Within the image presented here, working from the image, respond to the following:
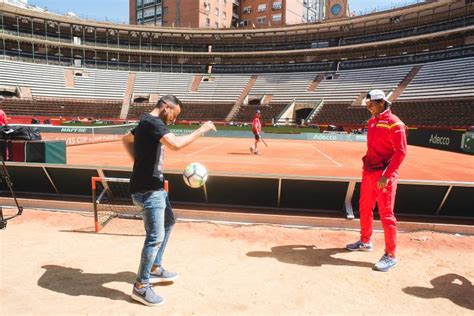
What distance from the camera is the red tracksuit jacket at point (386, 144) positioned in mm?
4902

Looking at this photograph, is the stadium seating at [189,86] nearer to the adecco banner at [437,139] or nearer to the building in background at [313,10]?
the adecco banner at [437,139]

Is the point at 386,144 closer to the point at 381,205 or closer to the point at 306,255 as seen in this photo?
the point at 381,205

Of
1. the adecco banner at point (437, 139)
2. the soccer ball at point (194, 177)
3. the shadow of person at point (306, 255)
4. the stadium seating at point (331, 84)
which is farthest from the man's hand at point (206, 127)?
the stadium seating at point (331, 84)

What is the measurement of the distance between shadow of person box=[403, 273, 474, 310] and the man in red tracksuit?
59 cm

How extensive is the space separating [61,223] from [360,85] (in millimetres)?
50078

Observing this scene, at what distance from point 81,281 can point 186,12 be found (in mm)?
82208

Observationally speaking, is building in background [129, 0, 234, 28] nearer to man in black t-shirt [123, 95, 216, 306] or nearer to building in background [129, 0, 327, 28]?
building in background [129, 0, 327, 28]

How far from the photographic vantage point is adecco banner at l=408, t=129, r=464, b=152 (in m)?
23.5

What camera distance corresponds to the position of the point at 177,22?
79.3 meters

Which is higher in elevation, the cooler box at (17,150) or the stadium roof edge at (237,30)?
the stadium roof edge at (237,30)

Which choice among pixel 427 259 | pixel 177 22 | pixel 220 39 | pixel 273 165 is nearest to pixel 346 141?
pixel 273 165

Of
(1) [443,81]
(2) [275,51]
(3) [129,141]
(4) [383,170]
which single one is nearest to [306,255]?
(4) [383,170]

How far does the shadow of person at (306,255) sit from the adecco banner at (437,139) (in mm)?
22091

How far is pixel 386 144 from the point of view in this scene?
514 cm
